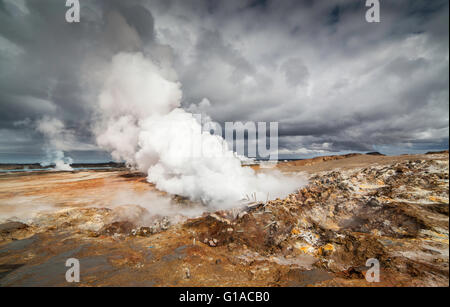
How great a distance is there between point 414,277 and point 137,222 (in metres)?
13.5

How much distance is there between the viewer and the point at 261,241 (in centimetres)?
854

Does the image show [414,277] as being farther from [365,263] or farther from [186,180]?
[186,180]

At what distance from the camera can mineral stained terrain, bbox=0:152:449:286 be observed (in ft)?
19.2

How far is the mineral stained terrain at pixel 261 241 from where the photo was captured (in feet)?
19.2

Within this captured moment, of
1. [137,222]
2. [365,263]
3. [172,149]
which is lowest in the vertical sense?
[137,222]

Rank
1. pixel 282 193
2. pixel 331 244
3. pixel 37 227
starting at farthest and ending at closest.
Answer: pixel 282 193 < pixel 37 227 < pixel 331 244

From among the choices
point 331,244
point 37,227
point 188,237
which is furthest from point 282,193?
point 37,227

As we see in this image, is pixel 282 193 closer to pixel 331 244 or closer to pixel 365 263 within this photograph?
pixel 331 244

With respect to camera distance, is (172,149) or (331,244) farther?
(172,149)

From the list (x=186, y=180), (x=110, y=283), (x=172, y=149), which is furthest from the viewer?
(x=172, y=149)

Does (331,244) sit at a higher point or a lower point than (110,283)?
higher

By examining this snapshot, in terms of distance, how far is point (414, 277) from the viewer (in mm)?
4930
